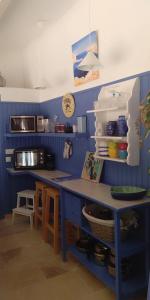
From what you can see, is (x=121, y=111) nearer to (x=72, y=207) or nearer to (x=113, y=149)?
(x=113, y=149)

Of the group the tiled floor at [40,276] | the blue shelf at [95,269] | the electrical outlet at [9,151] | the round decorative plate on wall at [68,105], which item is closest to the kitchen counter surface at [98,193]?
the blue shelf at [95,269]

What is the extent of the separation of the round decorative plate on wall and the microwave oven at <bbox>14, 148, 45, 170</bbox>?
2.61ft

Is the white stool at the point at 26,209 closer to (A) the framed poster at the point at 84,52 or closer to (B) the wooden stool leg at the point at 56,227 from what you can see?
(B) the wooden stool leg at the point at 56,227

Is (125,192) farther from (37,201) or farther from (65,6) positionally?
(65,6)

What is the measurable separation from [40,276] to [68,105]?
2.04m

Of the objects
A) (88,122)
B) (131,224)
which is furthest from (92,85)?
(131,224)

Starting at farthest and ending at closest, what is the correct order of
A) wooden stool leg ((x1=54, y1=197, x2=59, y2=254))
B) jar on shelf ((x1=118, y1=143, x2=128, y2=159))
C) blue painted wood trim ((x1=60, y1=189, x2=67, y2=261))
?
1. wooden stool leg ((x1=54, y1=197, x2=59, y2=254))
2. blue painted wood trim ((x1=60, y1=189, x2=67, y2=261))
3. jar on shelf ((x1=118, y1=143, x2=128, y2=159))

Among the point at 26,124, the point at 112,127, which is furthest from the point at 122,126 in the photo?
the point at 26,124

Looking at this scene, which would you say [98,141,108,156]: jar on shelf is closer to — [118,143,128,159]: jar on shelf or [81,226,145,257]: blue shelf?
[118,143,128,159]: jar on shelf

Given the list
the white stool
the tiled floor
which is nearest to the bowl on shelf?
the tiled floor

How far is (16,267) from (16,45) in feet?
11.1

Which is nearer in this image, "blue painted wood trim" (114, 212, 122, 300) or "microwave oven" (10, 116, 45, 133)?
"blue painted wood trim" (114, 212, 122, 300)

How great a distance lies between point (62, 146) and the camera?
148 inches

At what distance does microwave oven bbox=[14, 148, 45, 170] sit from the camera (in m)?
4.00
